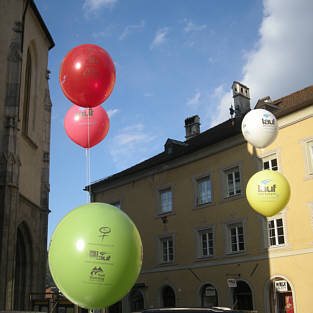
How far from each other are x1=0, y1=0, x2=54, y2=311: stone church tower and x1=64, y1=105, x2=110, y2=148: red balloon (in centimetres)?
743

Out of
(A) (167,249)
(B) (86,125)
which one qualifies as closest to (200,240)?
(A) (167,249)

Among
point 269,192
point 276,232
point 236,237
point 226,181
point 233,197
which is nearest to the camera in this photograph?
point 269,192

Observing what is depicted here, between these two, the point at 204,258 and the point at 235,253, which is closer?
the point at 235,253

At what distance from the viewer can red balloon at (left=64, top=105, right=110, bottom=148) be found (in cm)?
944

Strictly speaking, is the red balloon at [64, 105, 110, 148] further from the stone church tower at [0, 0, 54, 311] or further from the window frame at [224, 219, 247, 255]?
the window frame at [224, 219, 247, 255]

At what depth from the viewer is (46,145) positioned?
21.5 metres

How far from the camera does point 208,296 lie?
949 inches

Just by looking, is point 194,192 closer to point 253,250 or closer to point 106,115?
point 253,250

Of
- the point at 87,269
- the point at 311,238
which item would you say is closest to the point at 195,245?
the point at 311,238

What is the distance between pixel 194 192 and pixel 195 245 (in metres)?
2.99

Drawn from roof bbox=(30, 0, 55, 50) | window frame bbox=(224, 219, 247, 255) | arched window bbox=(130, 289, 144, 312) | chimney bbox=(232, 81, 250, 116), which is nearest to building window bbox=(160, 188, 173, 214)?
window frame bbox=(224, 219, 247, 255)

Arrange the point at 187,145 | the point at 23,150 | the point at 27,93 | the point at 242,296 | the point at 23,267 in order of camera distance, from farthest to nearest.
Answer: the point at 187,145 → the point at 242,296 → the point at 27,93 → the point at 23,150 → the point at 23,267

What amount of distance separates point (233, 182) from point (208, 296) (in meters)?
6.16

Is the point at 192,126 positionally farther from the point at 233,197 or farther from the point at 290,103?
the point at 233,197
